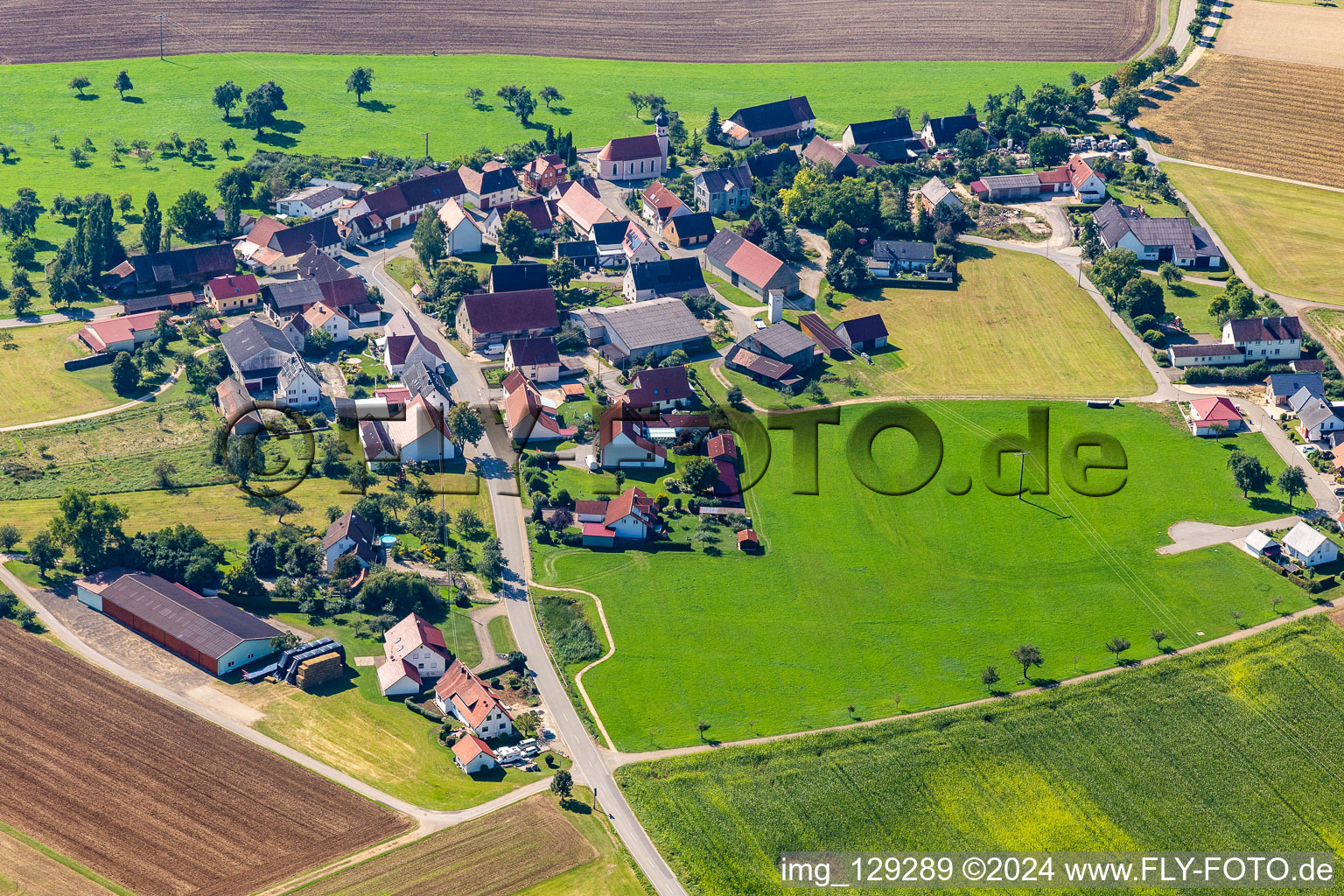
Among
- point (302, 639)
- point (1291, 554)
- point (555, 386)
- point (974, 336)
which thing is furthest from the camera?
point (974, 336)

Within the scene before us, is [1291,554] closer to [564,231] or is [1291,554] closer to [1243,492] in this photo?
[1243,492]

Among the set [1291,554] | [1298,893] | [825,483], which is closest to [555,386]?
[825,483]

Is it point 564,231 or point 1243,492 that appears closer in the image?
point 1243,492

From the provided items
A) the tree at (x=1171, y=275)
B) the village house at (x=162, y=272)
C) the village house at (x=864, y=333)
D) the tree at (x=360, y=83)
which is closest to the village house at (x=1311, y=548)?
the village house at (x=864, y=333)

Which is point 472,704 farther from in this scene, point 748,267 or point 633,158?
point 633,158

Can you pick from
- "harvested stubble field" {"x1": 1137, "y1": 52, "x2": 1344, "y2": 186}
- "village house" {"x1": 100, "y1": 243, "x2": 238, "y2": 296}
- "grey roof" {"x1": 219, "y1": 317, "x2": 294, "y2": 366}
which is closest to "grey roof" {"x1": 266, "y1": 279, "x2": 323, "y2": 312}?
"grey roof" {"x1": 219, "y1": 317, "x2": 294, "y2": 366}

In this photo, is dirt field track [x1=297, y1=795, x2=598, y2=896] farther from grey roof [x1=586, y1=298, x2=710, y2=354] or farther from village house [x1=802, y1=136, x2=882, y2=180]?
village house [x1=802, y1=136, x2=882, y2=180]
